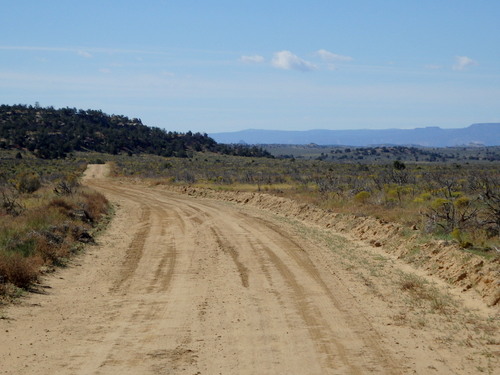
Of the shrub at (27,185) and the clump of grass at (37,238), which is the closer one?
the clump of grass at (37,238)

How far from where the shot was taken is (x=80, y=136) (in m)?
Result: 114

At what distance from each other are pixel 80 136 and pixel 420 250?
107 metres

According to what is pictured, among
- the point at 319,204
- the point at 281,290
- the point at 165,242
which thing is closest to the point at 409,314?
the point at 281,290

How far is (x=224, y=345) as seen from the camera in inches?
338

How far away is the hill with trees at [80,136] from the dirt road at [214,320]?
8179 cm

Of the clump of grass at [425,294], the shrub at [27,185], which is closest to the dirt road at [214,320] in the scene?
the clump of grass at [425,294]

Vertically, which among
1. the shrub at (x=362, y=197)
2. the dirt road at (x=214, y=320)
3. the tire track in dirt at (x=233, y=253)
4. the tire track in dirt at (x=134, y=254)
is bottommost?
the tire track in dirt at (x=134, y=254)

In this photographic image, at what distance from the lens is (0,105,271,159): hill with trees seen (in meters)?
99.0

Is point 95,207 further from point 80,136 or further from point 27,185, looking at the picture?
point 80,136

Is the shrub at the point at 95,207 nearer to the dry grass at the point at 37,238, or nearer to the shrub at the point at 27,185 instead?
the dry grass at the point at 37,238

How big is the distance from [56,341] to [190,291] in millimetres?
3858

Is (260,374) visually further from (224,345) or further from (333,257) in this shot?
(333,257)

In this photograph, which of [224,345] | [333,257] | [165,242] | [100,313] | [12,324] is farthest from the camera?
[165,242]

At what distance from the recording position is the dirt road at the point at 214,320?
25.8ft
